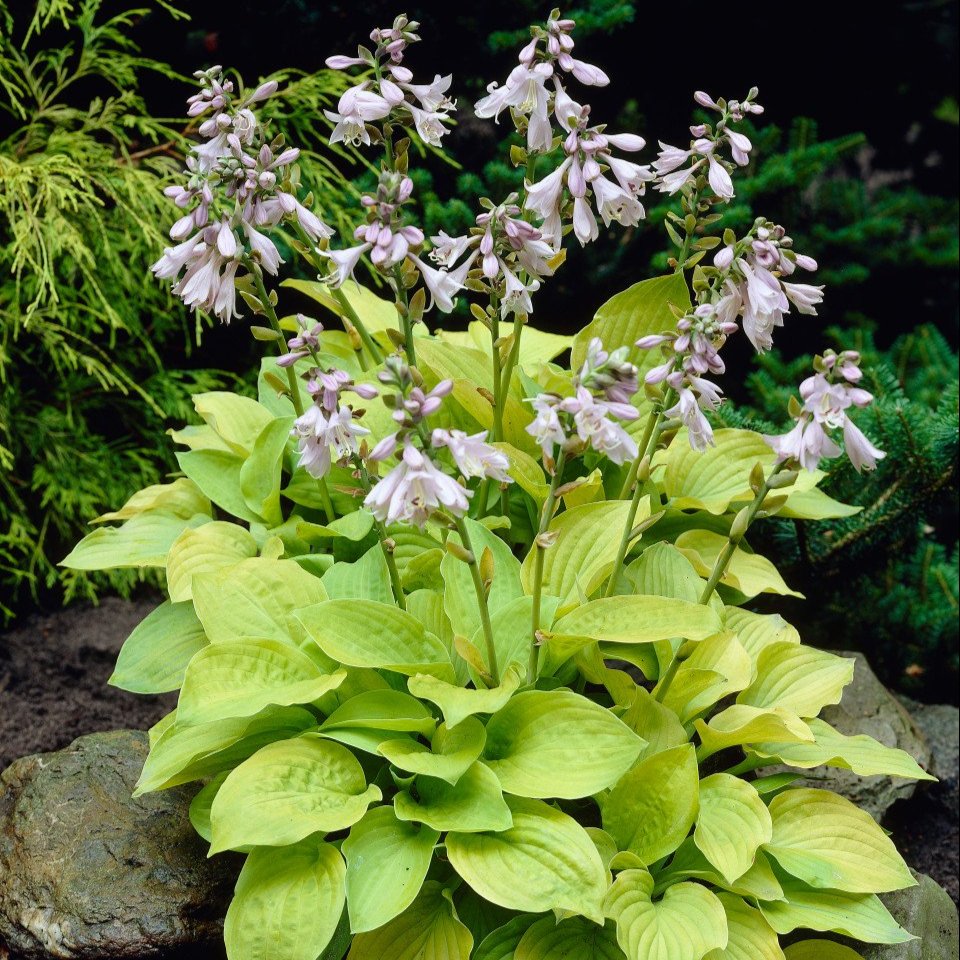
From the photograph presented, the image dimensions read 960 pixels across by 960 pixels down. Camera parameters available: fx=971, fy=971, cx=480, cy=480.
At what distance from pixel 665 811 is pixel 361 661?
0.71 meters

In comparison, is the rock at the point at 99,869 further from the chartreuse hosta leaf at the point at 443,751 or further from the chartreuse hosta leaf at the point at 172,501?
the chartreuse hosta leaf at the point at 172,501

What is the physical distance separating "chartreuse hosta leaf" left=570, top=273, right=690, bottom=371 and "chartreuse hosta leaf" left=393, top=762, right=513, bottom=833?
120cm

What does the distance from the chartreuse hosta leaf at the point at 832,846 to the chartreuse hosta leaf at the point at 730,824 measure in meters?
0.12

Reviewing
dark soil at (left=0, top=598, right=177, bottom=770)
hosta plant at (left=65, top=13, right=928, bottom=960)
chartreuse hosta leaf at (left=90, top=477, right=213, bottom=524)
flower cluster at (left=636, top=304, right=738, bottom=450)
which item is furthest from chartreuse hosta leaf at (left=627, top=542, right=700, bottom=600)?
dark soil at (left=0, top=598, right=177, bottom=770)

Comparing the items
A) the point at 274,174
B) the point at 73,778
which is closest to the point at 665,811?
the point at 73,778

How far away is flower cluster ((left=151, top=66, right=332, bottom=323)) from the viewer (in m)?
1.93

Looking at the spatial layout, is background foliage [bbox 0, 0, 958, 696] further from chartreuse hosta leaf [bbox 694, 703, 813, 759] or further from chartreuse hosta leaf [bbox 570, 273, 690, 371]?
chartreuse hosta leaf [bbox 694, 703, 813, 759]

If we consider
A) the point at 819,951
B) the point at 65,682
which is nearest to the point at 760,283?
the point at 819,951

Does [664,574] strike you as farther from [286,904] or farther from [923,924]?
[286,904]

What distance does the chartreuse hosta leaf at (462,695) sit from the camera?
1.87 meters

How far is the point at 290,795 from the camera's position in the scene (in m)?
1.92

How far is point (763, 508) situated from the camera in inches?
75.4

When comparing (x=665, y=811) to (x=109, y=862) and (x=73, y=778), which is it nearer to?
(x=109, y=862)

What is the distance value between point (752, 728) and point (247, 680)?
109 cm
